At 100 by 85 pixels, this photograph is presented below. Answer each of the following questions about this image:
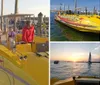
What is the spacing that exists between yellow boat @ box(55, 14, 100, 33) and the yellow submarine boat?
0.98 ft

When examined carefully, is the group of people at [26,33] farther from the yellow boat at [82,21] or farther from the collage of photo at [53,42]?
the yellow boat at [82,21]

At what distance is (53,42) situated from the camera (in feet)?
12.4

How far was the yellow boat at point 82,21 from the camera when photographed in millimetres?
3752

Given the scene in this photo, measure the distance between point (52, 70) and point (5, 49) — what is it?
0.59 meters

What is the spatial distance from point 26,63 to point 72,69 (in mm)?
523

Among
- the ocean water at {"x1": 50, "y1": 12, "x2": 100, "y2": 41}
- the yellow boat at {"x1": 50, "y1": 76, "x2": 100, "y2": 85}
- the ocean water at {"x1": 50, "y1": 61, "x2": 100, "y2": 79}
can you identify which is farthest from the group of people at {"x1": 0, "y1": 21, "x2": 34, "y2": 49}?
the yellow boat at {"x1": 50, "y1": 76, "x2": 100, "y2": 85}

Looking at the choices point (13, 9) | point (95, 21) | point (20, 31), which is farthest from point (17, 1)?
point (95, 21)

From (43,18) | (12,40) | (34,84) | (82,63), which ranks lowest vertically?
(34,84)

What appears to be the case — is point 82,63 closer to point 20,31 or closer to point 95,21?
point 95,21

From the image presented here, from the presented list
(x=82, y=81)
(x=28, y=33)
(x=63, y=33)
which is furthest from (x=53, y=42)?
(x=82, y=81)

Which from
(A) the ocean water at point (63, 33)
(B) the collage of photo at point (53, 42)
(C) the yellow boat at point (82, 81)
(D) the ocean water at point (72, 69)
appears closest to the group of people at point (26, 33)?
(B) the collage of photo at point (53, 42)

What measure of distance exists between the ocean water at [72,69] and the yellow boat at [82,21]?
1.28 feet

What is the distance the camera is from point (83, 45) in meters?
3.78

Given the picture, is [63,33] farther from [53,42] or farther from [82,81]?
[82,81]
